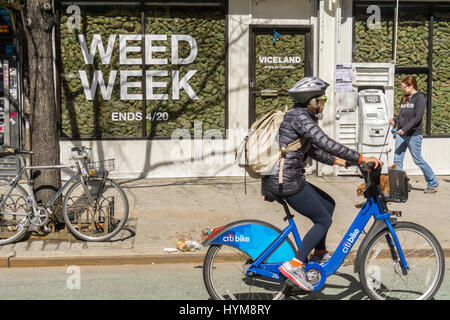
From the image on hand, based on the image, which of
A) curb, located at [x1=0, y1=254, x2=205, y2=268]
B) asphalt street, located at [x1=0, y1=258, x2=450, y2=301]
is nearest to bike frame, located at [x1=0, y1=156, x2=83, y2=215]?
curb, located at [x1=0, y1=254, x2=205, y2=268]

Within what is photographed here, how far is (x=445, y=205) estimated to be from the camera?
29.6 ft

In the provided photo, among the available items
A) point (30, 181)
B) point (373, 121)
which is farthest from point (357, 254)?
point (373, 121)

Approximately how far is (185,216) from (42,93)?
2.45 metres

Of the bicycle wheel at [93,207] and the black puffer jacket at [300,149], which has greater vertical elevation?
the black puffer jacket at [300,149]

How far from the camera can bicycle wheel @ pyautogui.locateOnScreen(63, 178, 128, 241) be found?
22.8ft

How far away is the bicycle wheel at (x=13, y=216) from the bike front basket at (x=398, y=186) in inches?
160

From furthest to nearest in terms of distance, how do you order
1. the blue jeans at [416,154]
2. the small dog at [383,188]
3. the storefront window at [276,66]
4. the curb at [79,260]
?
the storefront window at [276,66]
the blue jeans at [416,154]
the curb at [79,260]
the small dog at [383,188]

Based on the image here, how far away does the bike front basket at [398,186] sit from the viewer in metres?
4.80

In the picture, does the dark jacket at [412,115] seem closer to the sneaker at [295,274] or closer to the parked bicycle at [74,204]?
the parked bicycle at [74,204]

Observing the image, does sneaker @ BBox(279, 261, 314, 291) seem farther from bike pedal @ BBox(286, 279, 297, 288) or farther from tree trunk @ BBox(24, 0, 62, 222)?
tree trunk @ BBox(24, 0, 62, 222)

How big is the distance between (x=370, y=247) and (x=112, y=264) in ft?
9.52

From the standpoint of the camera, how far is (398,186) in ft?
15.8

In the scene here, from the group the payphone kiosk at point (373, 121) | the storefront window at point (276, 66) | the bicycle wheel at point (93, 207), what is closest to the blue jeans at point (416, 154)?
the payphone kiosk at point (373, 121)

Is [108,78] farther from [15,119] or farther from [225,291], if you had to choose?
[225,291]
